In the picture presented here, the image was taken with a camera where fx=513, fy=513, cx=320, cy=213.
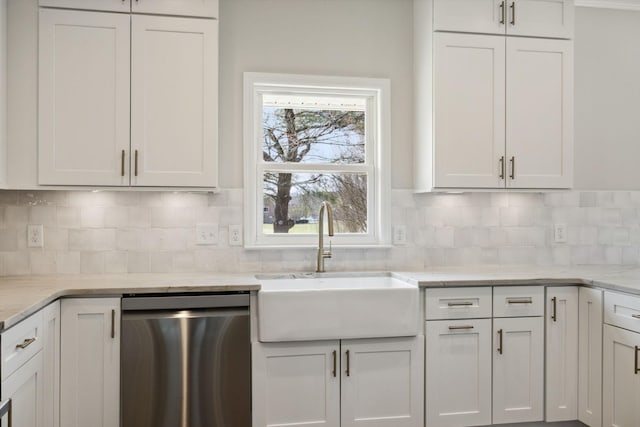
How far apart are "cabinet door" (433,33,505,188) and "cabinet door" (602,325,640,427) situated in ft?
3.26

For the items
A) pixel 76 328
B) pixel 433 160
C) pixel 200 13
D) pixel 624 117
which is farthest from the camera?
pixel 624 117

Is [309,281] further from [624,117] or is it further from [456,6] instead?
[624,117]

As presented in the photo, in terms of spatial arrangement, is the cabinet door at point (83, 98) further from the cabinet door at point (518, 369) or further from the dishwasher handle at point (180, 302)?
the cabinet door at point (518, 369)

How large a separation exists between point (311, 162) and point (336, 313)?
1.08 metres

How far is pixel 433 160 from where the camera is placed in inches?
113

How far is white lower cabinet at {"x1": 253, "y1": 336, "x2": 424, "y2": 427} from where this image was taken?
8.03ft

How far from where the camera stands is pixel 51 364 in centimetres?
222

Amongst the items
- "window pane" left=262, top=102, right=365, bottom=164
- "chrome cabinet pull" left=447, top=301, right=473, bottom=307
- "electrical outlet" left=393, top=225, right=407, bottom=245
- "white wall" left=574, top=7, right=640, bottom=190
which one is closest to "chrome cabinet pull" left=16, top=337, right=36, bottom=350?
"window pane" left=262, top=102, right=365, bottom=164

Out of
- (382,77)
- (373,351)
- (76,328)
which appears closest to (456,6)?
(382,77)

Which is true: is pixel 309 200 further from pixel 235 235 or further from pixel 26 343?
pixel 26 343

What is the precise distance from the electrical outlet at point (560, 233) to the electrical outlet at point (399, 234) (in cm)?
101

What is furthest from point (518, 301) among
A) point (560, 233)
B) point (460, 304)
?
point (560, 233)

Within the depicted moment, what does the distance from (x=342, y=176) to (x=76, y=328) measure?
171 cm

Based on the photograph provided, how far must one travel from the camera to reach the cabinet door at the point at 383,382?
2504 millimetres
